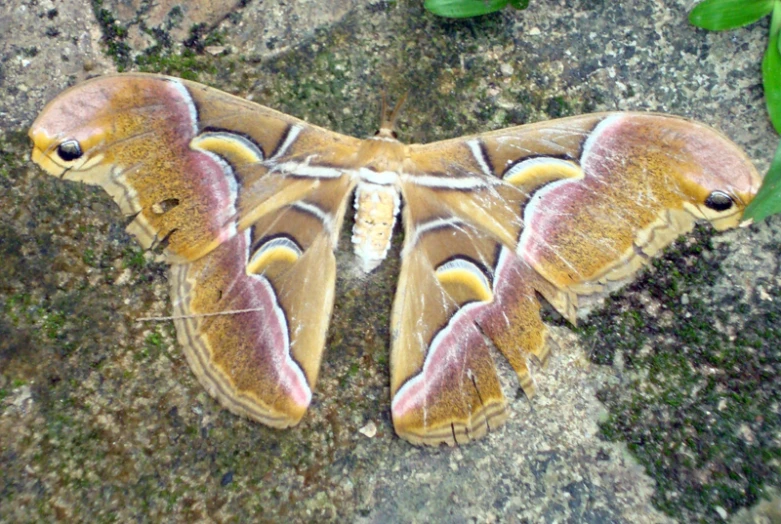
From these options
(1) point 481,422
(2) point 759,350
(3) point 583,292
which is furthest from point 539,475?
(2) point 759,350

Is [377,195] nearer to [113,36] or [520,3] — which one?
[520,3]

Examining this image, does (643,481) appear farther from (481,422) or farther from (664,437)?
(481,422)

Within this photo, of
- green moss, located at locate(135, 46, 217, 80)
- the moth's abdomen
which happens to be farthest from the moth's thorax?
green moss, located at locate(135, 46, 217, 80)

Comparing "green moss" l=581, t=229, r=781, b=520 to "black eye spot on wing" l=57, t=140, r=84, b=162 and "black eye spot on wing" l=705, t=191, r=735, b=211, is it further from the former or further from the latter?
"black eye spot on wing" l=57, t=140, r=84, b=162

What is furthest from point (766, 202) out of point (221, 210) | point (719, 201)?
point (221, 210)

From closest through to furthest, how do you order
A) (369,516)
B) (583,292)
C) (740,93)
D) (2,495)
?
1. (2,495)
2. (369,516)
3. (583,292)
4. (740,93)
